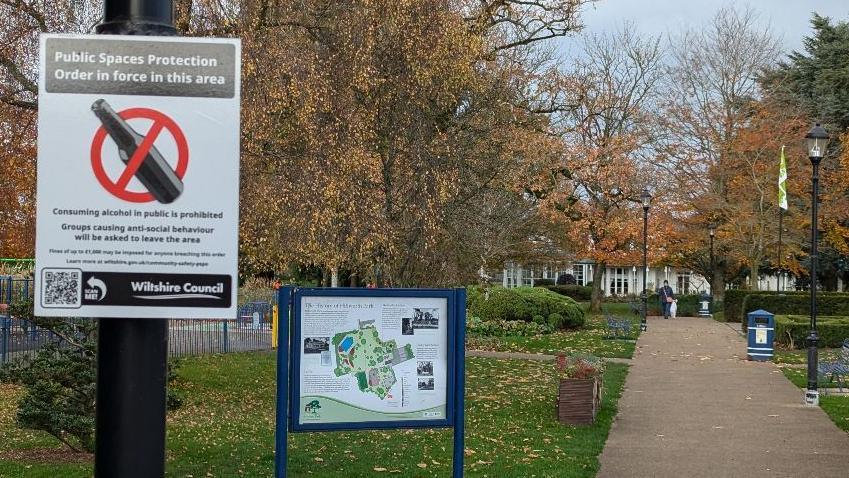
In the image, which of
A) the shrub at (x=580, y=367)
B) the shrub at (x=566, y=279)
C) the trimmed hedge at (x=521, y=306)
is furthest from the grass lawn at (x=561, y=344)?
the shrub at (x=566, y=279)

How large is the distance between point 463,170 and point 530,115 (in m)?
12.6

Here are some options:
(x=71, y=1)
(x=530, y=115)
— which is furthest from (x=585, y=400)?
(x=530, y=115)

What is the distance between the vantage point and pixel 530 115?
1080 inches

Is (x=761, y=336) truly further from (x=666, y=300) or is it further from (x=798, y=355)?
(x=666, y=300)

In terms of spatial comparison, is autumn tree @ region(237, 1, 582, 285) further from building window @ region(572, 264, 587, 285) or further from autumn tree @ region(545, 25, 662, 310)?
building window @ region(572, 264, 587, 285)

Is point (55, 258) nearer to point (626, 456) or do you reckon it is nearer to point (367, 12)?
point (626, 456)

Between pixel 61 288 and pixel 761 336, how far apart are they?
72.6 feet

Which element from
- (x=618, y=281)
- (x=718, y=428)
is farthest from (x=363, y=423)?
(x=618, y=281)

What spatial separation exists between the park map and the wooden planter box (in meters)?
5.90

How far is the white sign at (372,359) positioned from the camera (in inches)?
284

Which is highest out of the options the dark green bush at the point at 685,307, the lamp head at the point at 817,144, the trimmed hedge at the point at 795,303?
the lamp head at the point at 817,144

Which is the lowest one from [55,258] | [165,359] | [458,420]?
[458,420]

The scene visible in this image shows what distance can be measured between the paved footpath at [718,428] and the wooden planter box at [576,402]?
16.9 inches

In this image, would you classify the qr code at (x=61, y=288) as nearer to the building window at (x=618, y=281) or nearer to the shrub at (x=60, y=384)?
the shrub at (x=60, y=384)
